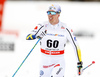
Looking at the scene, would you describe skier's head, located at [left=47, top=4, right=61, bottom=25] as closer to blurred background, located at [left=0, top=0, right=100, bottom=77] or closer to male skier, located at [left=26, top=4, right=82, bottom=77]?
male skier, located at [left=26, top=4, right=82, bottom=77]

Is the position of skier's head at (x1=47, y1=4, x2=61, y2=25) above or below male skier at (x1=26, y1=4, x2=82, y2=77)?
above

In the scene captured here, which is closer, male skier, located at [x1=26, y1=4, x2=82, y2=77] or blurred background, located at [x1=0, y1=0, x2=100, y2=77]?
male skier, located at [x1=26, y1=4, x2=82, y2=77]

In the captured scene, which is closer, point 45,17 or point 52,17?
point 52,17

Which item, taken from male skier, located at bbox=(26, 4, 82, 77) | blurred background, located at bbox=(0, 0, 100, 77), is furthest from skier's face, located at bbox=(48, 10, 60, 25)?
blurred background, located at bbox=(0, 0, 100, 77)

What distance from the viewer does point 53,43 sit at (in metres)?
4.43

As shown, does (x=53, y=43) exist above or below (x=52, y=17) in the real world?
below

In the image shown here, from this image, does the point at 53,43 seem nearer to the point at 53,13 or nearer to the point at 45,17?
the point at 53,13

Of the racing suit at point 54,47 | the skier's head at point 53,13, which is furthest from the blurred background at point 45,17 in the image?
the skier's head at point 53,13

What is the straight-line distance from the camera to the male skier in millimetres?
4438

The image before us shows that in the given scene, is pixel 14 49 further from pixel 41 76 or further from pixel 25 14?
pixel 41 76

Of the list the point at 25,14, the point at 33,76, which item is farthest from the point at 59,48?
the point at 25,14

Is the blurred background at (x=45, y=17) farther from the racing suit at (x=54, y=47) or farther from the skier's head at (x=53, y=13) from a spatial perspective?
the skier's head at (x=53, y=13)

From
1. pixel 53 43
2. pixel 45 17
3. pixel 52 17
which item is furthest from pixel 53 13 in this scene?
pixel 45 17

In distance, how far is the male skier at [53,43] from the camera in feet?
14.6
